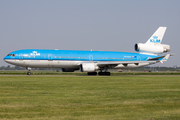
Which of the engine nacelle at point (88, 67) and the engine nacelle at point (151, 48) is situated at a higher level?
the engine nacelle at point (151, 48)

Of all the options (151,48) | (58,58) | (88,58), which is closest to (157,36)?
(151,48)

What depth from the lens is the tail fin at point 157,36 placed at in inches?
1902

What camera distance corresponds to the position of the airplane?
1569 inches

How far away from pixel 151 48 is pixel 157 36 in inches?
114

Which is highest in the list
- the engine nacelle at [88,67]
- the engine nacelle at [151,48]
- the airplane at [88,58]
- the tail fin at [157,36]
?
the tail fin at [157,36]

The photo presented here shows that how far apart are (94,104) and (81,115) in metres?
2.17

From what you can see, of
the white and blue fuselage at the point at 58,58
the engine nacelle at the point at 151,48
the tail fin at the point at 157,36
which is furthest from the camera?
the tail fin at the point at 157,36

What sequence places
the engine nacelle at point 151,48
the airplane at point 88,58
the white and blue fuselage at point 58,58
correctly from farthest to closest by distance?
the engine nacelle at point 151,48
the airplane at point 88,58
the white and blue fuselage at point 58,58

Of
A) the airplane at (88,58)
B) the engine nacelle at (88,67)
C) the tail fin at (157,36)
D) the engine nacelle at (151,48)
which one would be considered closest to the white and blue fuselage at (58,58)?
the airplane at (88,58)

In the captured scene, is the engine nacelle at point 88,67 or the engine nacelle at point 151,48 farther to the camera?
the engine nacelle at point 151,48

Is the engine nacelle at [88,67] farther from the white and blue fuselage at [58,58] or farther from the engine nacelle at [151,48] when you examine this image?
the engine nacelle at [151,48]

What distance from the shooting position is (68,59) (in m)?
41.3

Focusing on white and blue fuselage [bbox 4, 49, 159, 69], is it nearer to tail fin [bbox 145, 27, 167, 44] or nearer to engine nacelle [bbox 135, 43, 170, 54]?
engine nacelle [bbox 135, 43, 170, 54]

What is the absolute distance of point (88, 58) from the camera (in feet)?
140
